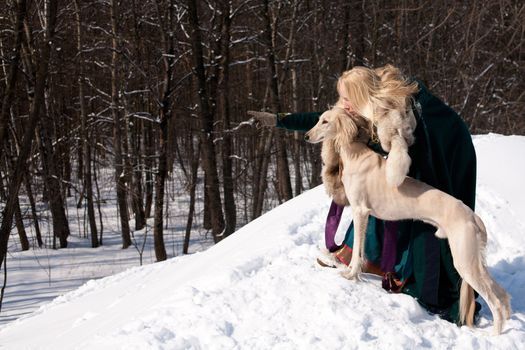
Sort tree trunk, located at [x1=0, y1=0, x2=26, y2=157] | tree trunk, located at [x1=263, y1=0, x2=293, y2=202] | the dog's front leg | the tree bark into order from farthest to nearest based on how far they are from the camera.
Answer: tree trunk, located at [x1=263, y1=0, x2=293, y2=202], the tree bark, tree trunk, located at [x1=0, y1=0, x2=26, y2=157], the dog's front leg

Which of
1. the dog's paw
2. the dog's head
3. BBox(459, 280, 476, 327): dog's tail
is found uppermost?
the dog's head

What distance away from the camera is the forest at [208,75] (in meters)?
13.5

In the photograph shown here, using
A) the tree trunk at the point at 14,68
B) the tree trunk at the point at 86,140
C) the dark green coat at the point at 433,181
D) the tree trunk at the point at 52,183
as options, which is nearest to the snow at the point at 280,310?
the dark green coat at the point at 433,181

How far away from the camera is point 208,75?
47.9ft

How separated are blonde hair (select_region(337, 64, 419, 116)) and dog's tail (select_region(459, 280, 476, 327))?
125 centimetres

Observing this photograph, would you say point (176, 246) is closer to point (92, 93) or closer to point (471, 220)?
point (92, 93)

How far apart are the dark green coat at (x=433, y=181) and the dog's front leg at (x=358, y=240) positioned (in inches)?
14.8

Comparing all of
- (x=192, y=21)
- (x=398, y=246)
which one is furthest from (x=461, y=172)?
(x=192, y=21)

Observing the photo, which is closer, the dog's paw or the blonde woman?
the blonde woman

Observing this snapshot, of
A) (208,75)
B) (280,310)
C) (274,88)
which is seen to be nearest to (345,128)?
(280,310)

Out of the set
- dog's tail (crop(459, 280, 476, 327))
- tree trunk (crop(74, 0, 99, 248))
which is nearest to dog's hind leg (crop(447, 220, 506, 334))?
dog's tail (crop(459, 280, 476, 327))

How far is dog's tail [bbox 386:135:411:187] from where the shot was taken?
3375 mm

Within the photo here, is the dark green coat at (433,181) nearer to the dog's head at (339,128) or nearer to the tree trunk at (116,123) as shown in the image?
the dog's head at (339,128)

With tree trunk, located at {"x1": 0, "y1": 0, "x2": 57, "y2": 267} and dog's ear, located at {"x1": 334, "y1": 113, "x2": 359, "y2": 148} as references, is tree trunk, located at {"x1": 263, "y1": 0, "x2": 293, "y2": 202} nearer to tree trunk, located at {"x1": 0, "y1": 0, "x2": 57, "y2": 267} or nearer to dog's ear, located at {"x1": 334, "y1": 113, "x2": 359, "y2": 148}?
tree trunk, located at {"x1": 0, "y1": 0, "x2": 57, "y2": 267}
